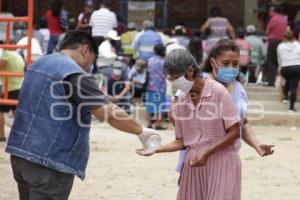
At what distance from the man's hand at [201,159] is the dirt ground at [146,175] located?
3018mm

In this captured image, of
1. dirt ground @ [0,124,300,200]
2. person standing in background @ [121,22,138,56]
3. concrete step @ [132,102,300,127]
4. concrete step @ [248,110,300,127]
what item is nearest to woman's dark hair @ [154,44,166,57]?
concrete step @ [132,102,300,127]

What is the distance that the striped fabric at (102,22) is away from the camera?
15.8 metres

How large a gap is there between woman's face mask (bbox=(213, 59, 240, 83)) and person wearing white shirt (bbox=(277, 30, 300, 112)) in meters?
9.31

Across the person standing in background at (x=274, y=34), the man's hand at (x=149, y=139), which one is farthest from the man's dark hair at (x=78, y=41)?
the person standing in background at (x=274, y=34)

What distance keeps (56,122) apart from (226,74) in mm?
1300

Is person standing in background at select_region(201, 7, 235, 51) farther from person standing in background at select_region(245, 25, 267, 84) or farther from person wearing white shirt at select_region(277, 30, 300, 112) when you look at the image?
person wearing white shirt at select_region(277, 30, 300, 112)

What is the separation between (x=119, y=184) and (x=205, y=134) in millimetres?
3709

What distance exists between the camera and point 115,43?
15.5m

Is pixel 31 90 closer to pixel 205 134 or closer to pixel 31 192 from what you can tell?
pixel 31 192

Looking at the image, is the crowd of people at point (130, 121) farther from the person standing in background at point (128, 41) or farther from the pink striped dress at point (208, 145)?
the person standing in background at point (128, 41)

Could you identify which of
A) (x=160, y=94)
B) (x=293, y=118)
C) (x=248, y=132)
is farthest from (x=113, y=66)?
(x=248, y=132)

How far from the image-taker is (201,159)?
191 inches

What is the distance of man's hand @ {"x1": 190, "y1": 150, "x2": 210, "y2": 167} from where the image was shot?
15.9ft

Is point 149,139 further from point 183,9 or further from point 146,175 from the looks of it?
Result: point 183,9
